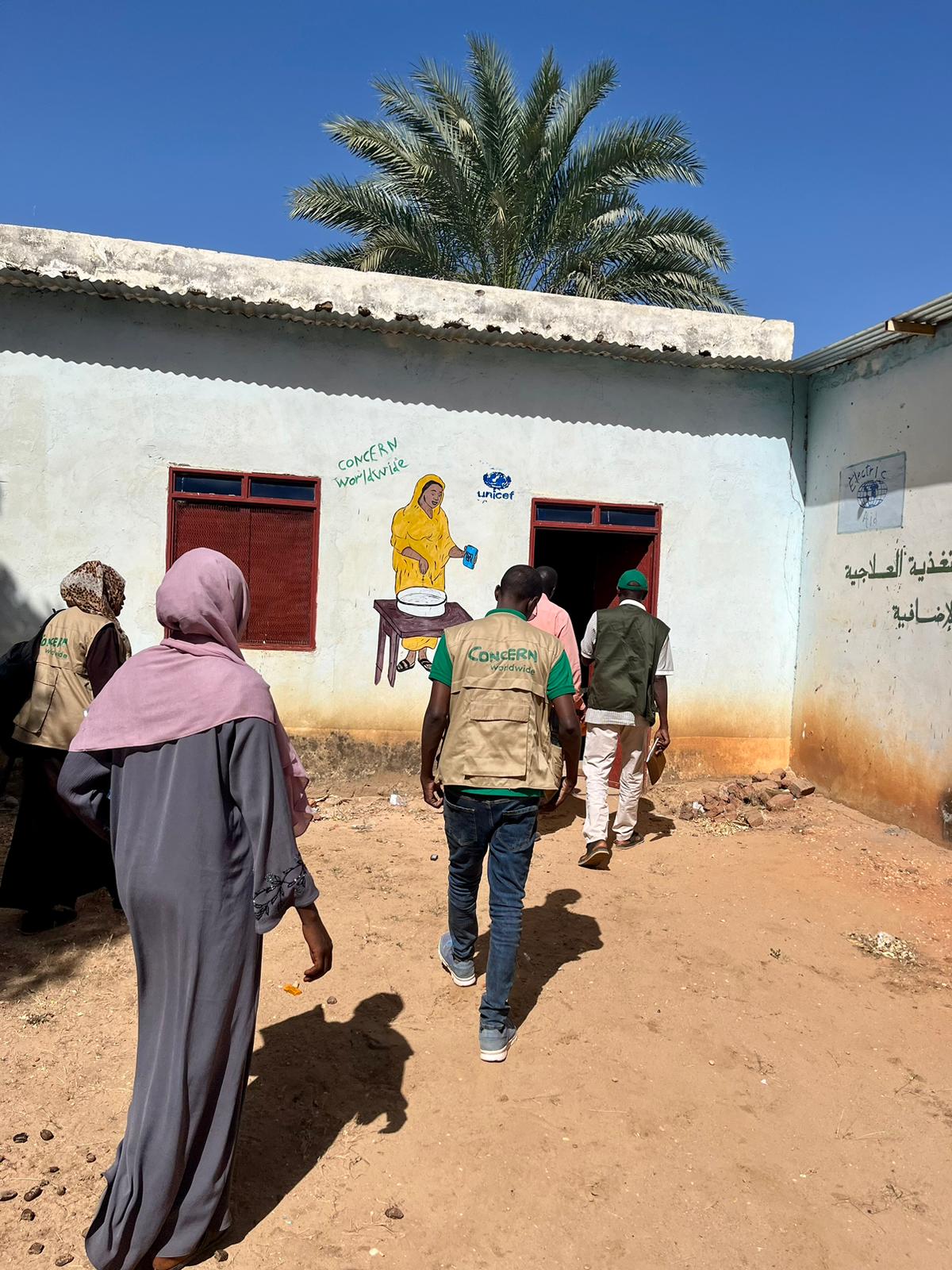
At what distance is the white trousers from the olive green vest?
0.49ft

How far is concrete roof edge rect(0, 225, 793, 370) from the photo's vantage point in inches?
246

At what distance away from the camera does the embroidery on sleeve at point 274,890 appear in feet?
6.97

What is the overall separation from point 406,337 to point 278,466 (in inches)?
55.3

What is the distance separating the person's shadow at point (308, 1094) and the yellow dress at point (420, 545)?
3773 mm

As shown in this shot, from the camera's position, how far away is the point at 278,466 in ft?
22.2

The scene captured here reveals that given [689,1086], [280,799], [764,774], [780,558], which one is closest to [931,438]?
[780,558]

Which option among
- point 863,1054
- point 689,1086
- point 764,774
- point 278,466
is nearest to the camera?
point 689,1086

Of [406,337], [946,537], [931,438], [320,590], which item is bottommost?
[320,590]

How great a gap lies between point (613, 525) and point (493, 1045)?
4920 mm

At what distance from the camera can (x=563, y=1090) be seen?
317 cm

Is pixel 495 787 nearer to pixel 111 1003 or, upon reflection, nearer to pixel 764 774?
pixel 111 1003

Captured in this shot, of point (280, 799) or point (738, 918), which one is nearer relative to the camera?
point (280, 799)

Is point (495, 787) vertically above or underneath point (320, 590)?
underneath

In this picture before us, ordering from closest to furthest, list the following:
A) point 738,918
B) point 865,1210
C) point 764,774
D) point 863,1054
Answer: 1. point 865,1210
2. point 863,1054
3. point 738,918
4. point 764,774
